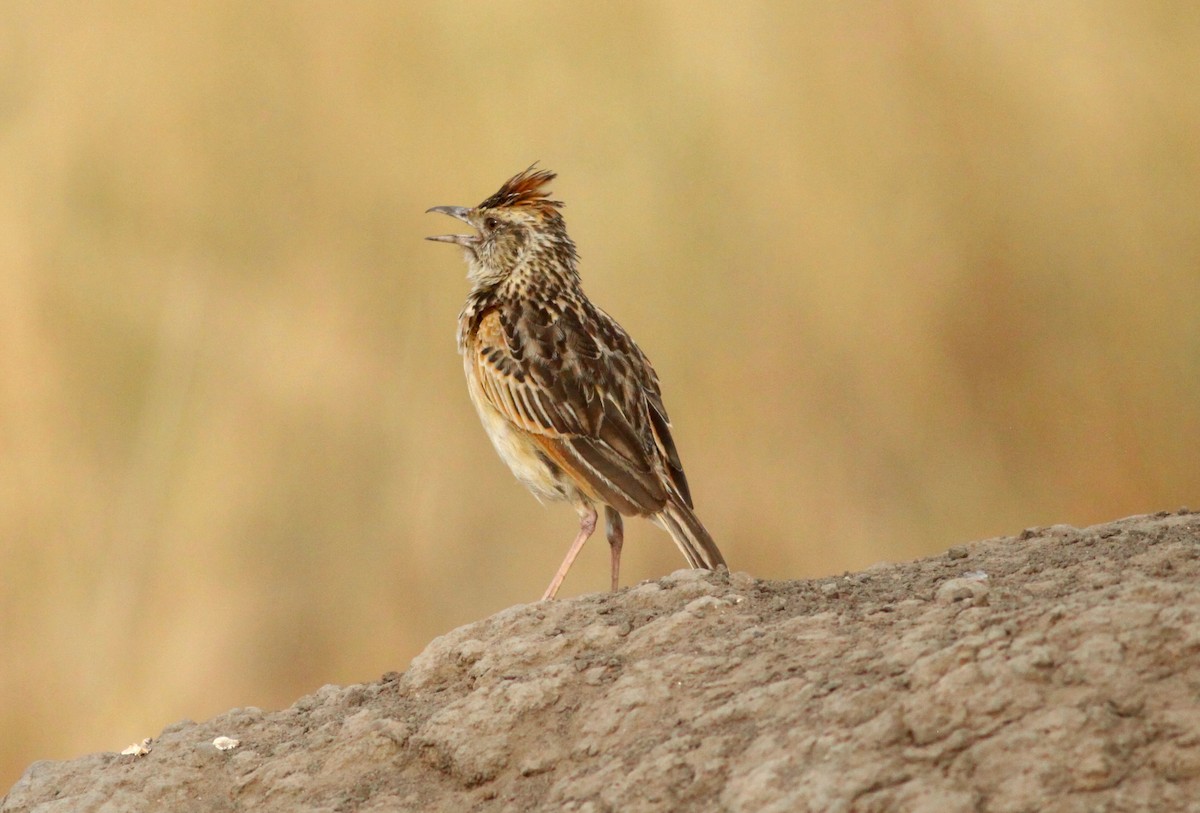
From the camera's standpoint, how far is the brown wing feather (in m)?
6.62

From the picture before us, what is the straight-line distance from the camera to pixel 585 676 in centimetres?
438

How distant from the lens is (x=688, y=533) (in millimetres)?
6461

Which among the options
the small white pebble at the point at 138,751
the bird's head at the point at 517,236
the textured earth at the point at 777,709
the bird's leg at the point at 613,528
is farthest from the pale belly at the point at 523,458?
the small white pebble at the point at 138,751

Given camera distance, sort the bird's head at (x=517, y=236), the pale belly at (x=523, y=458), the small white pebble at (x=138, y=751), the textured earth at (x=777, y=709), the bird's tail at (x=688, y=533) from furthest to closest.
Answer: the bird's head at (x=517, y=236), the pale belly at (x=523, y=458), the bird's tail at (x=688, y=533), the small white pebble at (x=138, y=751), the textured earth at (x=777, y=709)

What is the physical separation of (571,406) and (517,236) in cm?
149

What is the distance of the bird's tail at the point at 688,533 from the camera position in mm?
6348

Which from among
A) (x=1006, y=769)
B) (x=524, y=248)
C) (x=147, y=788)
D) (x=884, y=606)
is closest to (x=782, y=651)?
(x=884, y=606)

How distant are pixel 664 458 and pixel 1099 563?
2767 millimetres

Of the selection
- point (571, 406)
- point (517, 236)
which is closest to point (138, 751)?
point (571, 406)

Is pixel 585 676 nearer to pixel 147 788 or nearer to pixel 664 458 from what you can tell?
pixel 147 788

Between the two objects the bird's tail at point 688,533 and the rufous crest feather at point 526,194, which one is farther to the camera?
the rufous crest feather at point 526,194

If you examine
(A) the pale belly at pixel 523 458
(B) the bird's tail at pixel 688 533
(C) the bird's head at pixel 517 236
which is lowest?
(B) the bird's tail at pixel 688 533

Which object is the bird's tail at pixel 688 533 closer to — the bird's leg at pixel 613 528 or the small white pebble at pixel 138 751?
the bird's leg at pixel 613 528

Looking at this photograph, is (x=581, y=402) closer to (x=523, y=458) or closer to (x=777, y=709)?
(x=523, y=458)
